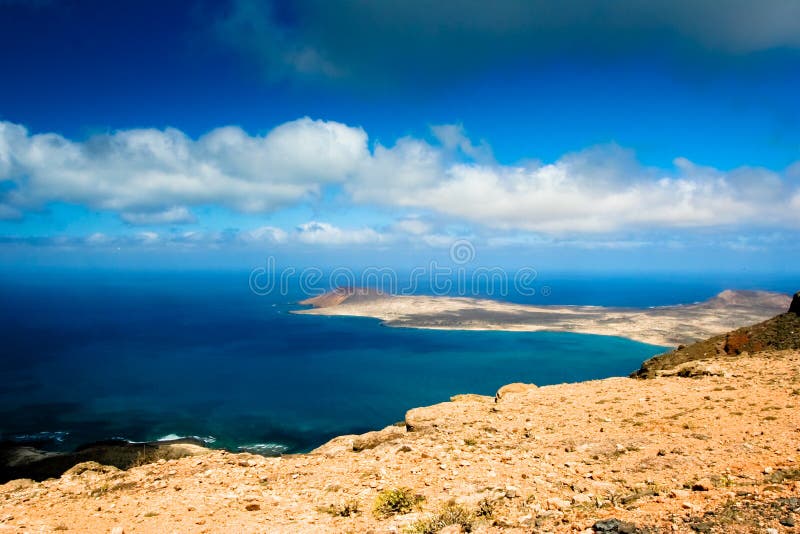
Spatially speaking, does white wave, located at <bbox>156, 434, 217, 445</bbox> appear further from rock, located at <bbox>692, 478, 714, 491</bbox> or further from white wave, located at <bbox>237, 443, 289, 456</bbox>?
rock, located at <bbox>692, 478, 714, 491</bbox>

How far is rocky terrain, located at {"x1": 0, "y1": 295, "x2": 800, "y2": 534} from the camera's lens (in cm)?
741

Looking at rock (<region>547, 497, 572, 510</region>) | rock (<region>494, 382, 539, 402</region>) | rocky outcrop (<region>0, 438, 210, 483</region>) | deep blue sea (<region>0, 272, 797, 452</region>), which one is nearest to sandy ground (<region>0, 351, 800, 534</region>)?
rock (<region>547, 497, 572, 510</region>)

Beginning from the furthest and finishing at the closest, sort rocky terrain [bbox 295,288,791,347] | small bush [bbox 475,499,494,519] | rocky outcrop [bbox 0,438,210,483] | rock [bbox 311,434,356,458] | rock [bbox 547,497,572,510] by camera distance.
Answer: rocky terrain [bbox 295,288,791,347] → rocky outcrop [bbox 0,438,210,483] → rock [bbox 311,434,356,458] → small bush [bbox 475,499,494,519] → rock [bbox 547,497,572,510]

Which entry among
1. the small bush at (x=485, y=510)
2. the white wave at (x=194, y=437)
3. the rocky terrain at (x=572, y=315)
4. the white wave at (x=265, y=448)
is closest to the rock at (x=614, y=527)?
the small bush at (x=485, y=510)

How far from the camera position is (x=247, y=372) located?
3039 inches

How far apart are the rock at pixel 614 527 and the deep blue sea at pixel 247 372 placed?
41.7m

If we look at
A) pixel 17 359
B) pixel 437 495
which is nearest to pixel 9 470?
pixel 437 495

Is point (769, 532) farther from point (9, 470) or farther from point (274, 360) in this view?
point (274, 360)

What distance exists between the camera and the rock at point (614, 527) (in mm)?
6208

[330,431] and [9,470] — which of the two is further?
[330,431]

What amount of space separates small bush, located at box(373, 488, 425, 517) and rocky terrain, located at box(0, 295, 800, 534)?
4 centimetres

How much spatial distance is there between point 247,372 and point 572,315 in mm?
121379

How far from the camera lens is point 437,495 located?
31.2ft

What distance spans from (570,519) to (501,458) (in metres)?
4.46
